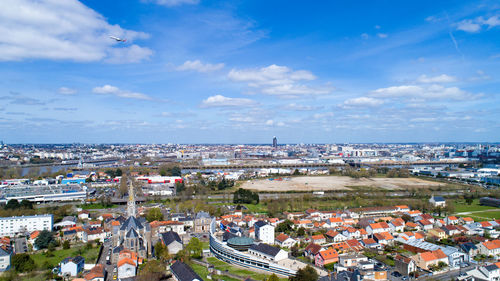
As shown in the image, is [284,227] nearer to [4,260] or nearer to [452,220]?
[452,220]

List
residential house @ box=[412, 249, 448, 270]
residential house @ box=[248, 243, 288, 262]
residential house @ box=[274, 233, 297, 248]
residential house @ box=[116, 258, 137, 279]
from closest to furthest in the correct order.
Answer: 1. residential house @ box=[116, 258, 137, 279]
2. residential house @ box=[412, 249, 448, 270]
3. residential house @ box=[248, 243, 288, 262]
4. residential house @ box=[274, 233, 297, 248]

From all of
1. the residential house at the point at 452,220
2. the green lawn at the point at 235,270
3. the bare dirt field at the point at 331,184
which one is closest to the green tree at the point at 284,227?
the green lawn at the point at 235,270

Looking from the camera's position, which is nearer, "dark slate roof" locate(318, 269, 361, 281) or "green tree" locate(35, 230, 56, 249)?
"dark slate roof" locate(318, 269, 361, 281)

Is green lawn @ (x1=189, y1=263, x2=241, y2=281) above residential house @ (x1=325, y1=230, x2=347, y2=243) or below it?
below

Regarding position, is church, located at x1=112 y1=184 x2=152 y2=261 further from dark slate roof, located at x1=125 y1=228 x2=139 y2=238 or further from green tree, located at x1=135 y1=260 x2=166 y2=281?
green tree, located at x1=135 y1=260 x2=166 y2=281

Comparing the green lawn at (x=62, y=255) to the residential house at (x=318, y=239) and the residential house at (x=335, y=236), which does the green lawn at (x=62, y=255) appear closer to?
the residential house at (x=318, y=239)

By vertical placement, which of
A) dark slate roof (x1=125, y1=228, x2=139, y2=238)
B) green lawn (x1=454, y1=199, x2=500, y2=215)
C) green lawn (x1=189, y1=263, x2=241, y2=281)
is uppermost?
dark slate roof (x1=125, y1=228, x2=139, y2=238)

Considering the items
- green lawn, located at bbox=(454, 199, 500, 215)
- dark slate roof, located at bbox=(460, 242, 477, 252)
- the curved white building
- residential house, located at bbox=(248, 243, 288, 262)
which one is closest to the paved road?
the curved white building

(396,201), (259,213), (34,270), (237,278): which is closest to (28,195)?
(34,270)
